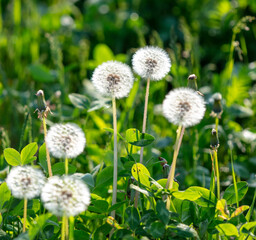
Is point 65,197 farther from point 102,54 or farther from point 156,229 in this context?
point 102,54

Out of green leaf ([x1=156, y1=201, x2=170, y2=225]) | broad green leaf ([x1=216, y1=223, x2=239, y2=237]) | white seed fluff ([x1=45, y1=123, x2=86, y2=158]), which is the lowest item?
broad green leaf ([x1=216, y1=223, x2=239, y2=237])

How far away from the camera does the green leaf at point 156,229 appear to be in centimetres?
114

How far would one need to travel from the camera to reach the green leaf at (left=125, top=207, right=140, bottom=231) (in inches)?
47.3

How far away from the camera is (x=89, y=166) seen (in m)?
1.88

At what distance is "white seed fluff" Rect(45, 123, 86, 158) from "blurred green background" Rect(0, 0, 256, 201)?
0.40m

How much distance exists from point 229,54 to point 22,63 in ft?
5.61

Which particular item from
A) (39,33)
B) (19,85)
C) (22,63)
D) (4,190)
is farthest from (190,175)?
(39,33)

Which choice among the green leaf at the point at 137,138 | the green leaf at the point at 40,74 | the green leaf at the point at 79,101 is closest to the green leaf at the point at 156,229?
the green leaf at the point at 137,138

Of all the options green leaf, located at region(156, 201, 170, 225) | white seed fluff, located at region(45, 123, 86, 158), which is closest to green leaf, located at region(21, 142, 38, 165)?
white seed fluff, located at region(45, 123, 86, 158)

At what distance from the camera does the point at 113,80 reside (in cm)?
127

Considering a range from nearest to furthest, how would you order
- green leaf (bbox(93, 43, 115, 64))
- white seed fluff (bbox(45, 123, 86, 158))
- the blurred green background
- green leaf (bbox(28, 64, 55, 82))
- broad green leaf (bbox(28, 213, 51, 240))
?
broad green leaf (bbox(28, 213, 51, 240)) < white seed fluff (bbox(45, 123, 86, 158)) < the blurred green background < green leaf (bbox(28, 64, 55, 82)) < green leaf (bbox(93, 43, 115, 64))

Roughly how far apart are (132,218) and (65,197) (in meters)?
0.29

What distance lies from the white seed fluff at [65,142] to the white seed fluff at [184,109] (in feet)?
0.83

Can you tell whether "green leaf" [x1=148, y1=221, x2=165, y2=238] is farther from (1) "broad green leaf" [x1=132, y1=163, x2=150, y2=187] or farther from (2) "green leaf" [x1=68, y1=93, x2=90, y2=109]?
(2) "green leaf" [x1=68, y1=93, x2=90, y2=109]
